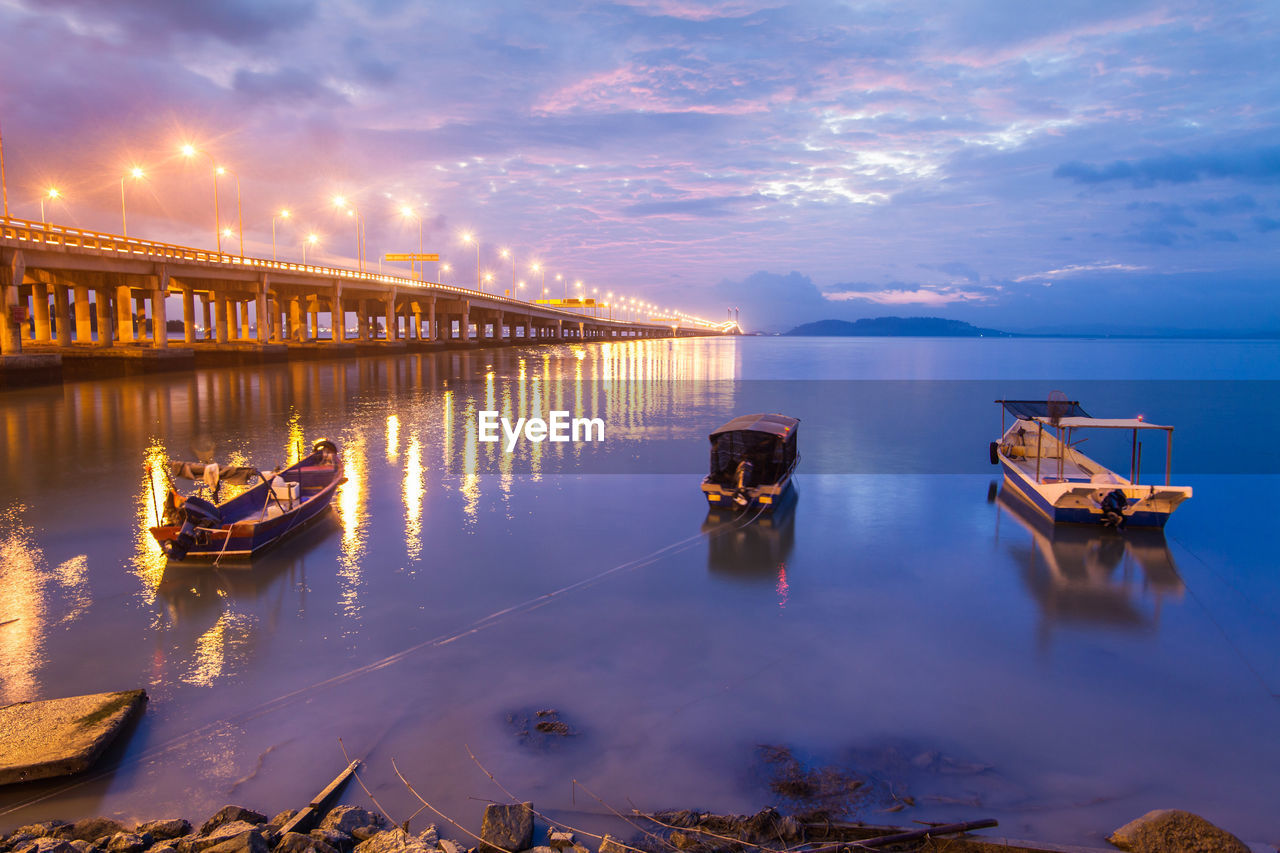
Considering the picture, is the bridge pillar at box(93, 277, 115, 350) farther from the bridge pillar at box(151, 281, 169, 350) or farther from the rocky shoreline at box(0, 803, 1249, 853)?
the rocky shoreline at box(0, 803, 1249, 853)

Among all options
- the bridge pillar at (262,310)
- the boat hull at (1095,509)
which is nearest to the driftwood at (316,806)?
the boat hull at (1095,509)

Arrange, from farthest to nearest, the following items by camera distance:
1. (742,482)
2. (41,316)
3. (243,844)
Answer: (41,316) → (742,482) → (243,844)

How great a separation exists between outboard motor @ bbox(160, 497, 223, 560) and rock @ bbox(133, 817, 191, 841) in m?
9.98

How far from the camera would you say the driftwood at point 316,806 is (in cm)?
802

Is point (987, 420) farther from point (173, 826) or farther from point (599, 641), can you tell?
point (173, 826)

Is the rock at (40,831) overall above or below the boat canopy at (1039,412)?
below

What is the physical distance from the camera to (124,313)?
3634 inches

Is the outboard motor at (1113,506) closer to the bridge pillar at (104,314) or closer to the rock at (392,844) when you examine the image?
the rock at (392,844)

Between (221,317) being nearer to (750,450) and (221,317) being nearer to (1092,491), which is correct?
(750,450)

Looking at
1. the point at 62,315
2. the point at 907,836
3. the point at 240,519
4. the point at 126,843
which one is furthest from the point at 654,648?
the point at 62,315

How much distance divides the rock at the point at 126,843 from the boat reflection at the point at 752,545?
37.6 feet

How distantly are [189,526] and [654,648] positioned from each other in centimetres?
1131

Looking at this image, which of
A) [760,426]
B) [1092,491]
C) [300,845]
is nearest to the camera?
[300,845]

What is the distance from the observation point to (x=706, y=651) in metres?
13.2
